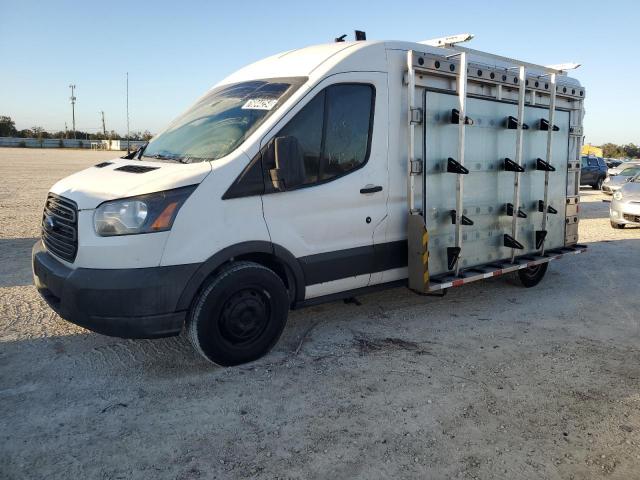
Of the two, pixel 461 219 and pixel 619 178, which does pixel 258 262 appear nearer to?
pixel 461 219

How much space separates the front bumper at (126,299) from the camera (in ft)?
11.9

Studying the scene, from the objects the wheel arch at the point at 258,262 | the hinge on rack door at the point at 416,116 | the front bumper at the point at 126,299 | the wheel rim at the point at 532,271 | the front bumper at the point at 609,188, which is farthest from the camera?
the front bumper at the point at 609,188

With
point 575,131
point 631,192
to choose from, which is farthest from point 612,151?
point 575,131

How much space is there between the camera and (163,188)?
368 centimetres

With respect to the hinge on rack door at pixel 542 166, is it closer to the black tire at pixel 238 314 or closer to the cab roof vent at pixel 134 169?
the black tire at pixel 238 314

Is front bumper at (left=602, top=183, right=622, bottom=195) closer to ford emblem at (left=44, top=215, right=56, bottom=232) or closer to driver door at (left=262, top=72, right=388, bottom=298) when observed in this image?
driver door at (left=262, top=72, right=388, bottom=298)

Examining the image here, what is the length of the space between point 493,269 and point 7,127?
337 feet

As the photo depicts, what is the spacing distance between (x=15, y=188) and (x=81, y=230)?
1653cm

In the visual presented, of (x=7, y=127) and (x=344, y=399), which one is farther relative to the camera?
(x=7, y=127)

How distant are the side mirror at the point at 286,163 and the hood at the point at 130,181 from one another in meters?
0.52

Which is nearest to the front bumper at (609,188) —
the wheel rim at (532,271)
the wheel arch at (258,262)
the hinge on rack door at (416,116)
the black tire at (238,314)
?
the wheel rim at (532,271)

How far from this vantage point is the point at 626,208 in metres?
11.9

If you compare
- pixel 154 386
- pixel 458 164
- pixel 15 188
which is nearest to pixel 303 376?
pixel 154 386

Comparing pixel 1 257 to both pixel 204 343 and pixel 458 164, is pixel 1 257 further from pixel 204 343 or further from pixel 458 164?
pixel 458 164
